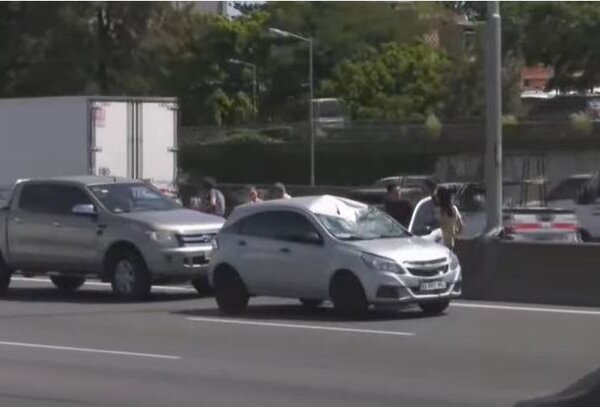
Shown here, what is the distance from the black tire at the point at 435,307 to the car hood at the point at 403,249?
59cm

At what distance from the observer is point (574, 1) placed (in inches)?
2384

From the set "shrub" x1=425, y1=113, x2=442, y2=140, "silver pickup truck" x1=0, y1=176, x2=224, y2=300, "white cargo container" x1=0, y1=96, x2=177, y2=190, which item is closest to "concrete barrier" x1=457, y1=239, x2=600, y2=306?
"silver pickup truck" x1=0, y1=176, x2=224, y2=300

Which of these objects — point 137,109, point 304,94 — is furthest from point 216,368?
point 304,94

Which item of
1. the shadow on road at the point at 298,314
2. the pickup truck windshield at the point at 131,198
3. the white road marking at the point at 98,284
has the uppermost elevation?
the pickup truck windshield at the point at 131,198

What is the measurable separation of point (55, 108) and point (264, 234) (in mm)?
12207

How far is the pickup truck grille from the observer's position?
22.3 m

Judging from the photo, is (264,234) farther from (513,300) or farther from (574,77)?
(574,77)

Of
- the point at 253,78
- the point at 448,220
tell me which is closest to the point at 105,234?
the point at 448,220

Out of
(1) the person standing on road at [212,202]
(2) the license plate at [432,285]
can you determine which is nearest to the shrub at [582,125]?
(1) the person standing on road at [212,202]

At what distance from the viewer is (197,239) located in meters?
22.5

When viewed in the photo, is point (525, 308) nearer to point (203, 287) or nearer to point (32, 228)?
point (203, 287)

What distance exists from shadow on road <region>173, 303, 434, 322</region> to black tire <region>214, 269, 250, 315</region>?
5.2 inches

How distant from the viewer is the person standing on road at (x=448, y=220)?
902 inches

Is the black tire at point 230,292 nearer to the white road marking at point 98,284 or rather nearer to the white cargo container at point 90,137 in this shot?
the white road marking at point 98,284
